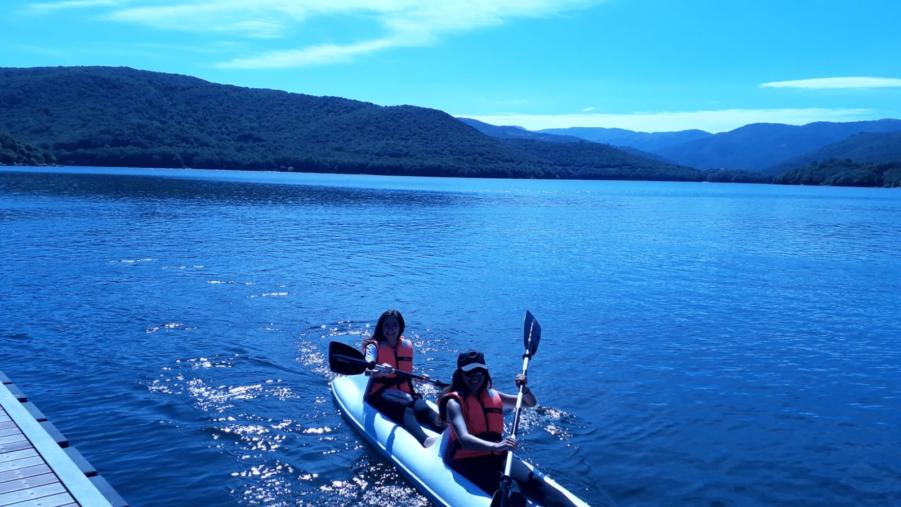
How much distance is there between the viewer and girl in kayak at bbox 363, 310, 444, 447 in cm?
956

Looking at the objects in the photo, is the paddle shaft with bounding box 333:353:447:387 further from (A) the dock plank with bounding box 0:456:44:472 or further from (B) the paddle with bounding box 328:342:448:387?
(A) the dock plank with bounding box 0:456:44:472

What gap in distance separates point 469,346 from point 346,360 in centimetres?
545

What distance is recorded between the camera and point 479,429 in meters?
7.52

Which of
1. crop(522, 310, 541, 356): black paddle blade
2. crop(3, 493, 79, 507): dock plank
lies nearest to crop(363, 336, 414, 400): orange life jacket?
crop(522, 310, 541, 356): black paddle blade

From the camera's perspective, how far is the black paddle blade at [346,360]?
9609mm

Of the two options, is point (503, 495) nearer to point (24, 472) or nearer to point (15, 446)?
point (24, 472)

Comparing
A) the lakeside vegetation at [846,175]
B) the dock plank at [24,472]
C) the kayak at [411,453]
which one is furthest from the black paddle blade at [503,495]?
the lakeside vegetation at [846,175]

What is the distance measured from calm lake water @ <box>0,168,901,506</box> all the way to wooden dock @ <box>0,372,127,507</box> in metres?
1.24

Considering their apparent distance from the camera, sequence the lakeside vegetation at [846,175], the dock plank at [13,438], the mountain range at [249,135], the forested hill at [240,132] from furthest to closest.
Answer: the lakeside vegetation at [846,175] → the forested hill at [240,132] → the mountain range at [249,135] → the dock plank at [13,438]

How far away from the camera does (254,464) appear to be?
909cm

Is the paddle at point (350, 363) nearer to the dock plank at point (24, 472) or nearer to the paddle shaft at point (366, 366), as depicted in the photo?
the paddle shaft at point (366, 366)

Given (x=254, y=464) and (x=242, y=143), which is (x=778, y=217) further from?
(x=242, y=143)

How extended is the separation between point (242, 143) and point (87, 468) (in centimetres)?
14018

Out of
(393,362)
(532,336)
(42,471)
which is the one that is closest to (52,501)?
(42,471)
